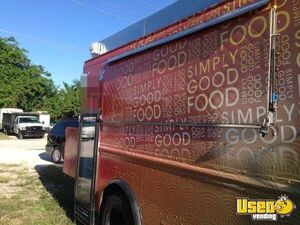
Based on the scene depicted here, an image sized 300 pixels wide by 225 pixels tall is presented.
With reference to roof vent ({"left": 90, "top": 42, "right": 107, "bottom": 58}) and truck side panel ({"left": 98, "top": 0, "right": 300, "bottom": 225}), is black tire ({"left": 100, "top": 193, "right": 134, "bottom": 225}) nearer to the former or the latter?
truck side panel ({"left": 98, "top": 0, "right": 300, "bottom": 225})

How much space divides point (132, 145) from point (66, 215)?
12.6 feet

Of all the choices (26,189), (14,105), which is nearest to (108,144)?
(26,189)

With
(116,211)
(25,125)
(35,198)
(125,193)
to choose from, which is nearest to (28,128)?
(25,125)

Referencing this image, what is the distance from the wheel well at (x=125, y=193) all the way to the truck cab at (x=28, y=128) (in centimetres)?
3524

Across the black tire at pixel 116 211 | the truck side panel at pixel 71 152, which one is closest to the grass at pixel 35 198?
the truck side panel at pixel 71 152

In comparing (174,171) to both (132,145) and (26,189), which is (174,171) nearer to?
(132,145)

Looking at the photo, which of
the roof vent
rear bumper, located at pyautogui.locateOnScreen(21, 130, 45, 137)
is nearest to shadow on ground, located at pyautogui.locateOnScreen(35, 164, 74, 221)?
the roof vent

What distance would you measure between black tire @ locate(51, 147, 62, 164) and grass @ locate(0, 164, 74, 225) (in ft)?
11.6

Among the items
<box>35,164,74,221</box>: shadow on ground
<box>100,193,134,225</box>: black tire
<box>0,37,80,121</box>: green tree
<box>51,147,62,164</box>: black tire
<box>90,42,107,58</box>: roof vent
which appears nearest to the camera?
<box>100,193,134,225</box>: black tire

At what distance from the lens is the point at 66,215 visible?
834cm

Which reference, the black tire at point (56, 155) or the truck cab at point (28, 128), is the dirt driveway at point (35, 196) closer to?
the black tire at point (56, 155)

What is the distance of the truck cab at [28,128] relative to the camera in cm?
3984

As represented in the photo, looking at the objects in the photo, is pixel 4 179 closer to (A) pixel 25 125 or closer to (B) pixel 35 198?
(B) pixel 35 198

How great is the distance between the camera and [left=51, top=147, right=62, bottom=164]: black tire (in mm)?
18552
